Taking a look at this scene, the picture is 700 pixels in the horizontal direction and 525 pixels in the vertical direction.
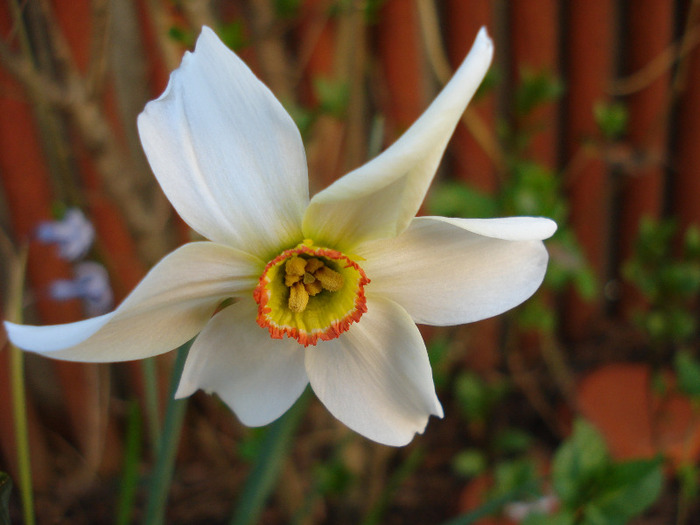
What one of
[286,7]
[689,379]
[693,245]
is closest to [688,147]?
[693,245]

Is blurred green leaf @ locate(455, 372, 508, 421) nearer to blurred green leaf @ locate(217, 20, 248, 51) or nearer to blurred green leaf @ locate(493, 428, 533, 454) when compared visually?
blurred green leaf @ locate(493, 428, 533, 454)

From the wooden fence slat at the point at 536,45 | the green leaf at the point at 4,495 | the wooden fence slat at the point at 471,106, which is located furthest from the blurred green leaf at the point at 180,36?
the wooden fence slat at the point at 536,45

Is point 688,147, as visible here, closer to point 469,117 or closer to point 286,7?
point 469,117

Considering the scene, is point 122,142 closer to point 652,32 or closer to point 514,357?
point 514,357

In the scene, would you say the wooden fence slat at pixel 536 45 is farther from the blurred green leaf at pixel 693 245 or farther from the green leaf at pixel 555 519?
the green leaf at pixel 555 519

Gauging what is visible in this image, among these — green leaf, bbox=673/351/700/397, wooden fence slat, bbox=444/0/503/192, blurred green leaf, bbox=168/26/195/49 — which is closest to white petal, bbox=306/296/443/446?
blurred green leaf, bbox=168/26/195/49

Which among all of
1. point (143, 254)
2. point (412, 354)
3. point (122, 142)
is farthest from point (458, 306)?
point (122, 142)
